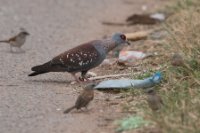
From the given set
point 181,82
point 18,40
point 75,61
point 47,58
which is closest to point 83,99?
point 181,82

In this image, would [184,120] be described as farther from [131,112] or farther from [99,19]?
[99,19]

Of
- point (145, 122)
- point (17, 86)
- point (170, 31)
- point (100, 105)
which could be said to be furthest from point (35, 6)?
point (145, 122)

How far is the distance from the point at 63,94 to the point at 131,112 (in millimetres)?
1317

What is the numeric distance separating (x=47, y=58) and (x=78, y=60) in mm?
1862

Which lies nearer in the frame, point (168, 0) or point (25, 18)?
point (25, 18)

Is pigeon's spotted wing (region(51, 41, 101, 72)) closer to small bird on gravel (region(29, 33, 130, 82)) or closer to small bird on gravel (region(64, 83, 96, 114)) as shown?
small bird on gravel (region(29, 33, 130, 82))

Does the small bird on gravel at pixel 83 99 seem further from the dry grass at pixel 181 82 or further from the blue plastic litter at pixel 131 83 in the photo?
the blue plastic litter at pixel 131 83

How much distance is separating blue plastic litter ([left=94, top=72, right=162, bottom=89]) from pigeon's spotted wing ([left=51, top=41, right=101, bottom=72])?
492mm

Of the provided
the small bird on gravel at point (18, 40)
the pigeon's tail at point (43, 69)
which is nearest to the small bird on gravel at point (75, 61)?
the pigeon's tail at point (43, 69)

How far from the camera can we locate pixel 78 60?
966 cm

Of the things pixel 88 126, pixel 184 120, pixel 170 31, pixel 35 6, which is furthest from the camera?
pixel 35 6

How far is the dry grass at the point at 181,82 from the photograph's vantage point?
6.74 m

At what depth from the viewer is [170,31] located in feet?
38.0

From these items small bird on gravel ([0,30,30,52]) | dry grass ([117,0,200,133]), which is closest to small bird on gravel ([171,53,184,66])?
dry grass ([117,0,200,133])
